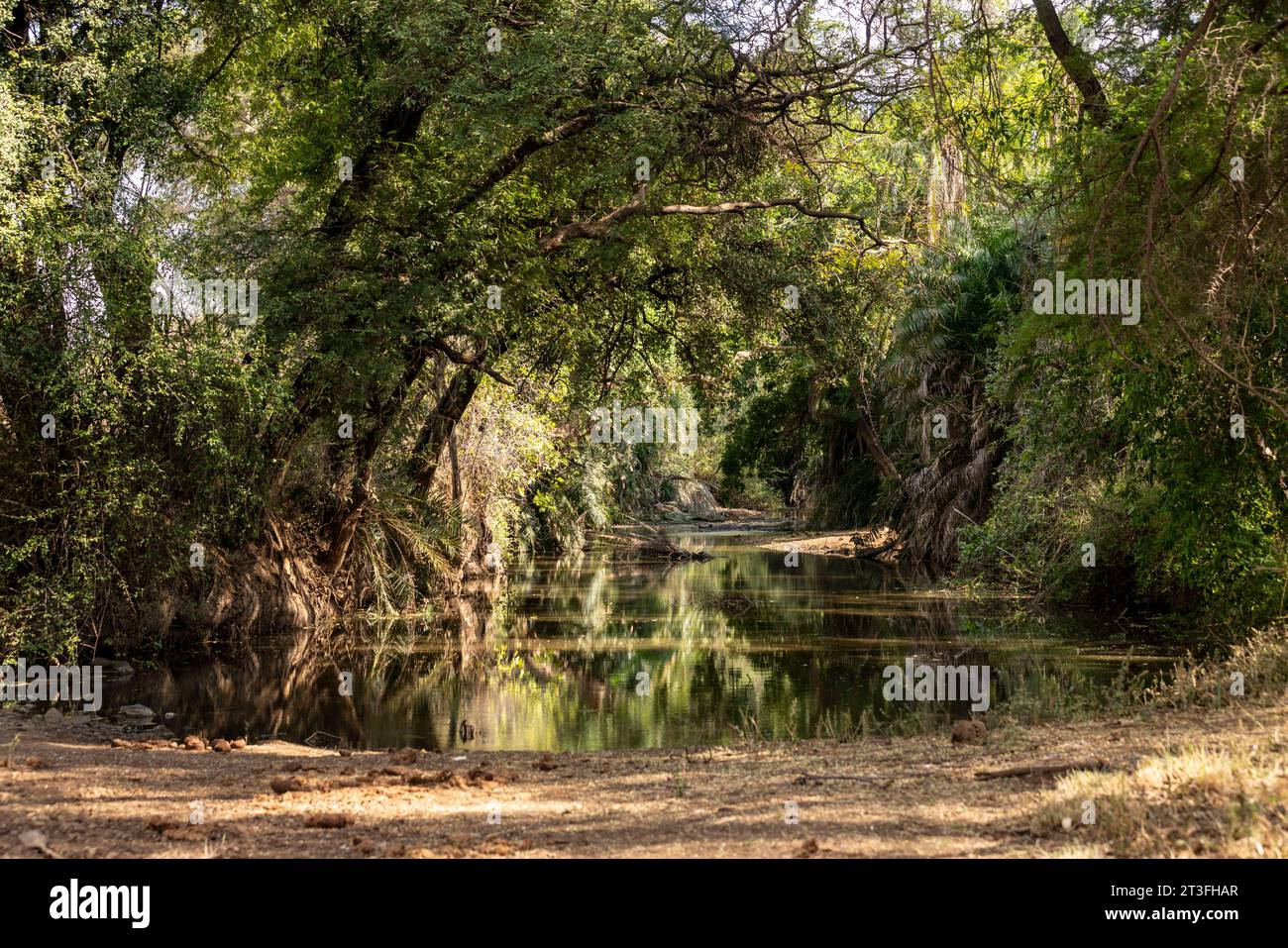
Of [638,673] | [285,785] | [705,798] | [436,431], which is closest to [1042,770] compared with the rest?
[705,798]

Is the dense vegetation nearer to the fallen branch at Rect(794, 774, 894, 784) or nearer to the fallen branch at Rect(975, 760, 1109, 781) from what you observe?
the fallen branch at Rect(975, 760, 1109, 781)

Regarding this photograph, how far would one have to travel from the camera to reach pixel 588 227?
16703mm

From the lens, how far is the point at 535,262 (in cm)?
1572

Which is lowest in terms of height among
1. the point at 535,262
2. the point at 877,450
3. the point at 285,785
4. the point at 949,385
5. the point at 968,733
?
the point at 285,785

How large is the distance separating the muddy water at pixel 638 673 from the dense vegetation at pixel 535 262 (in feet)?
4.50

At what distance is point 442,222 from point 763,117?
16.6 feet

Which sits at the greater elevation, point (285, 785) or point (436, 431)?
point (436, 431)

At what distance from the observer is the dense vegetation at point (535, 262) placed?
10.4 m

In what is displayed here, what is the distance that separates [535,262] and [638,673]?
5936 millimetres

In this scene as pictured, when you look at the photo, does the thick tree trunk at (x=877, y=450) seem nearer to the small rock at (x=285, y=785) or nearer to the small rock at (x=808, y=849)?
the small rock at (x=285, y=785)

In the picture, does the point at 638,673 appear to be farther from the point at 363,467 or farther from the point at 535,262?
the point at 363,467

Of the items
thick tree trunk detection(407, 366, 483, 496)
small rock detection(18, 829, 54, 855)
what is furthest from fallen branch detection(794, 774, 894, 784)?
thick tree trunk detection(407, 366, 483, 496)

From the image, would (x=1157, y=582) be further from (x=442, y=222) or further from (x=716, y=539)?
(x=716, y=539)

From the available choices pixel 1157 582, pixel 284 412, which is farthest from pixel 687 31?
pixel 1157 582
